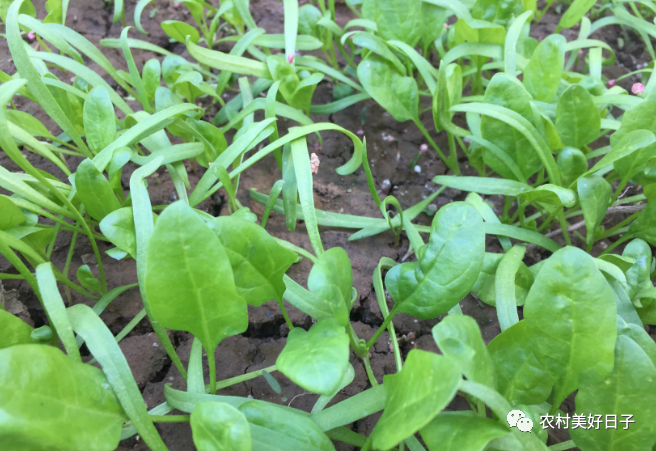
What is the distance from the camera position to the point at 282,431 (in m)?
0.61

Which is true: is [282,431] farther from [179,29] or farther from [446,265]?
[179,29]

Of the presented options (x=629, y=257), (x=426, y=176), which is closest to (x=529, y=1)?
(x=426, y=176)

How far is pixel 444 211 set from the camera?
695 mm

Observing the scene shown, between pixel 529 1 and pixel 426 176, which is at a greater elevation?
pixel 529 1

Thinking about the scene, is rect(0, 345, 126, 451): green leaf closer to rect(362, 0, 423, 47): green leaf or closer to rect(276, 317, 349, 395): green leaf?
rect(276, 317, 349, 395): green leaf

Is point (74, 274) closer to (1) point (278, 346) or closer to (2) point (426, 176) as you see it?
(1) point (278, 346)

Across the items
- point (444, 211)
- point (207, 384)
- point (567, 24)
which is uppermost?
point (567, 24)

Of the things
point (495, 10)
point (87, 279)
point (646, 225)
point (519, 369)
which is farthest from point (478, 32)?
point (87, 279)

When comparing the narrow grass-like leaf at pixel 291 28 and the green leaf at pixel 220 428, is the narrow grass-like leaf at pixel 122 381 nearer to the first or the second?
the green leaf at pixel 220 428

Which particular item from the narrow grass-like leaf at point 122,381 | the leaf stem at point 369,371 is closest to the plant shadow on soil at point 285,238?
the leaf stem at point 369,371

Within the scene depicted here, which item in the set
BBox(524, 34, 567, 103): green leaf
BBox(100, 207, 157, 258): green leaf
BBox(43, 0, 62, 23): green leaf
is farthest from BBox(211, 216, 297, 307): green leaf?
BBox(43, 0, 62, 23): green leaf

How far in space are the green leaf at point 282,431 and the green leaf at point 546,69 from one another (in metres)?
0.82

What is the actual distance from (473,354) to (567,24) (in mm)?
1088

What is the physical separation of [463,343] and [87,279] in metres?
0.66
